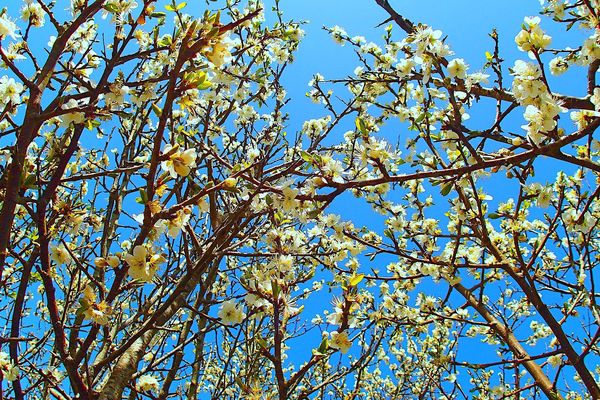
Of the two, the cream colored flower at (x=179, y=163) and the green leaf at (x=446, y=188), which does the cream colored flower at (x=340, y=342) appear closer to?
the cream colored flower at (x=179, y=163)

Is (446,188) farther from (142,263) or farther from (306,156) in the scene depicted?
(142,263)

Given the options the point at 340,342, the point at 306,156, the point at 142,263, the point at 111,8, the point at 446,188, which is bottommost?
the point at 340,342

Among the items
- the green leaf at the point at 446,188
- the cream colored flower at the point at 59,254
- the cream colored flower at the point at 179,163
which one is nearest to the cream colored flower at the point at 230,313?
the cream colored flower at the point at 179,163

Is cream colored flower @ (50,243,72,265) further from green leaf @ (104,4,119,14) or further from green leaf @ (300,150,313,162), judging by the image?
green leaf @ (300,150,313,162)

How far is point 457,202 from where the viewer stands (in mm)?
3863

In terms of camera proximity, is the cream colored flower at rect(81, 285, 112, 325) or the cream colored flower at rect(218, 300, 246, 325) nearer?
the cream colored flower at rect(81, 285, 112, 325)

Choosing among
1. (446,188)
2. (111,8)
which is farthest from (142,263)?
(446,188)

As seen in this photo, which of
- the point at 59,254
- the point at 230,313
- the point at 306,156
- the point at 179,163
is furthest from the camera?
the point at 59,254

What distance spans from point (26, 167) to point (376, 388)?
Answer: 7.83 meters

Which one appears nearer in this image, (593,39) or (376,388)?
(593,39)

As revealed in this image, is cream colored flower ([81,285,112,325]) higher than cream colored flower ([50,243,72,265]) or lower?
lower

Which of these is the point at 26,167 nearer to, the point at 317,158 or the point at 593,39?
the point at 317,158

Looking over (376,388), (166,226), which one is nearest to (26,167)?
(166,226)

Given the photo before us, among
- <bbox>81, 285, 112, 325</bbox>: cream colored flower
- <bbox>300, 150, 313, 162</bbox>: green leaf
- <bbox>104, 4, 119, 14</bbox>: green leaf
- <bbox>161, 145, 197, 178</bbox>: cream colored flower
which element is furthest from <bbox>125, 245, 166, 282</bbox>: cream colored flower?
<bbox>104, 4, 119, 14</bbox>: green leaf
